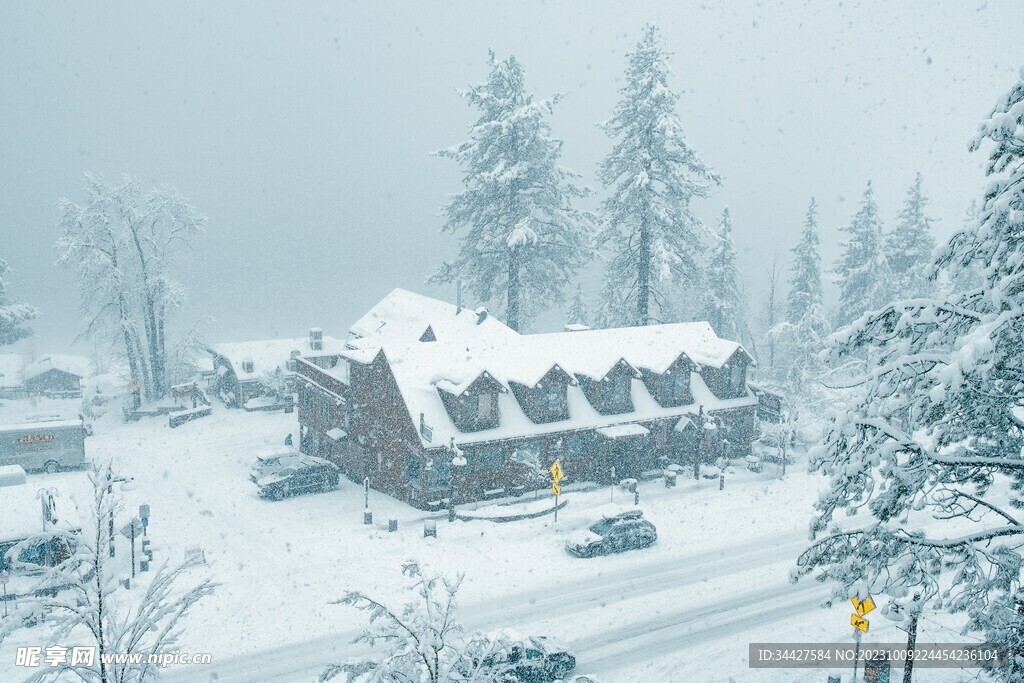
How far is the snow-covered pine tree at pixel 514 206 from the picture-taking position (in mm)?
40625

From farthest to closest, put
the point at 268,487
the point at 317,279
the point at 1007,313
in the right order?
the point at 317,279 → the point at 268,487 → the point at 1007,313

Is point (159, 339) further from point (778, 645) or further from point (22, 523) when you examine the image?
point (778, 645)

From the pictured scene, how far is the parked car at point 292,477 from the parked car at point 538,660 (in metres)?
16.8

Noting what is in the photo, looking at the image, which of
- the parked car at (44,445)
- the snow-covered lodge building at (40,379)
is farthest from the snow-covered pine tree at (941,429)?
the snow-covered lodge building at (40,379)

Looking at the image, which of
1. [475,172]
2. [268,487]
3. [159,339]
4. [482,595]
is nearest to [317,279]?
[159,339]

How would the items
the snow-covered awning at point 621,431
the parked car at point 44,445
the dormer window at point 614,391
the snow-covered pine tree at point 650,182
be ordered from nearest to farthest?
the snow-covered awning at point 621,431 → the dormer window at point 614,391 → the parked car at point 44,445 → the snow-covered pine tree at point 650,182

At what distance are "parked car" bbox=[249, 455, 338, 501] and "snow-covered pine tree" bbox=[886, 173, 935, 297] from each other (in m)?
40.5

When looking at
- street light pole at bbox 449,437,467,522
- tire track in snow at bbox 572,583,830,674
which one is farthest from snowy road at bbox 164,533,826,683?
street light pole at bbox 449,437,467,522

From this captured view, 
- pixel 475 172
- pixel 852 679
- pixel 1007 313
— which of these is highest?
pixel 475 172

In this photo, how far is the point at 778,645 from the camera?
18531mm

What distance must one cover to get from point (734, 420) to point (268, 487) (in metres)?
23.3

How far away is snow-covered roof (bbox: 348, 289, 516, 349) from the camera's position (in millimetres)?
36969

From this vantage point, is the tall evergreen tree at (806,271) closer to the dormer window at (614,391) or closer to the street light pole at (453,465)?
the dormer window at (614,391)

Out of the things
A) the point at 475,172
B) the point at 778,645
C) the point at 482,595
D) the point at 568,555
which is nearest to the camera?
the point at 778,645
